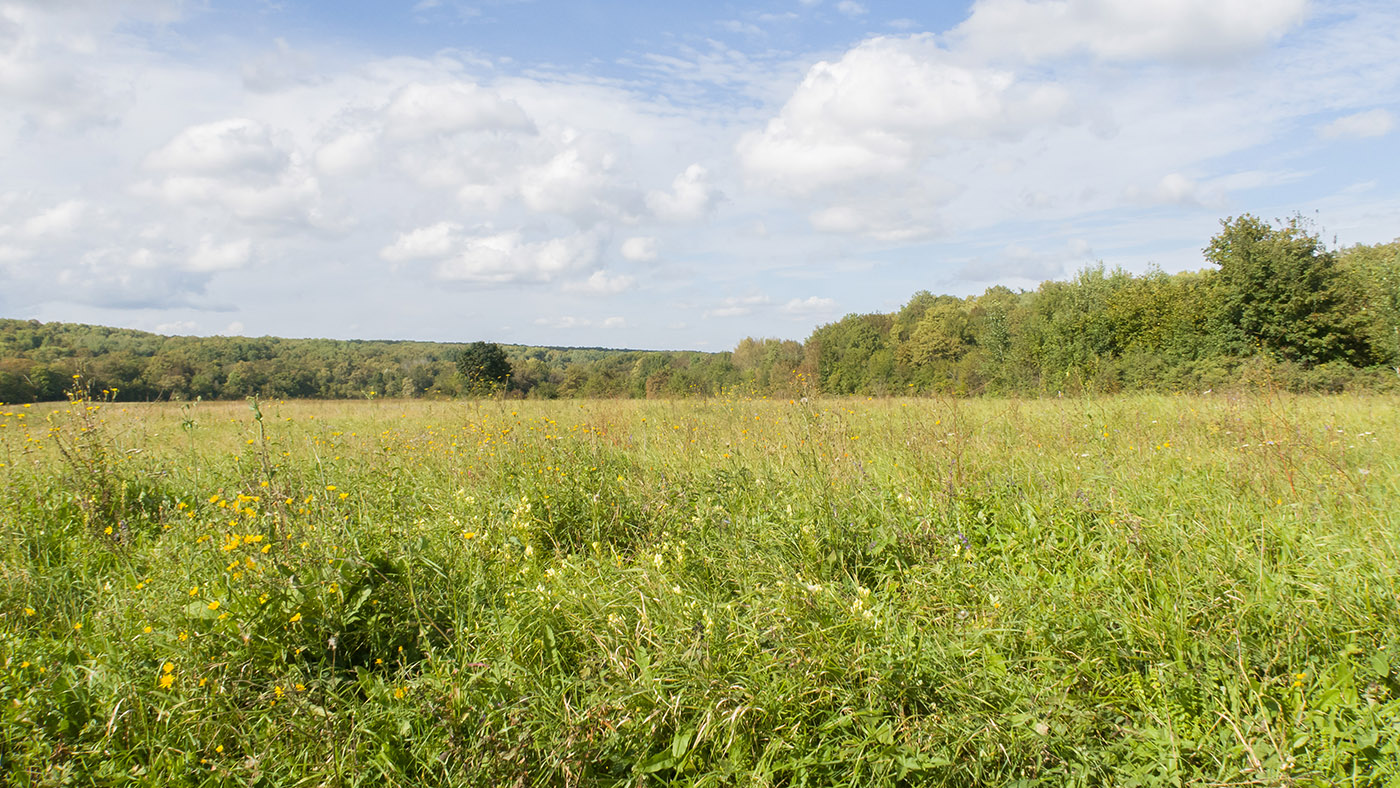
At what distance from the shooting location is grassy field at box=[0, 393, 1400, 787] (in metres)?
2.09

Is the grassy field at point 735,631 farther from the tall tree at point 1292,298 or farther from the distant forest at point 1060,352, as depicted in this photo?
the tall tree at point 1292,298

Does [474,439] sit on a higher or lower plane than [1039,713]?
higher

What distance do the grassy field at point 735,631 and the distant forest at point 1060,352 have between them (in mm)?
1796

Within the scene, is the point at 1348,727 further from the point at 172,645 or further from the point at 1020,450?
the point at 172,645

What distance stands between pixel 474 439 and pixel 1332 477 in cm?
666

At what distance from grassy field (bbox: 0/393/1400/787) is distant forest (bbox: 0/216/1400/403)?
5.89 ft

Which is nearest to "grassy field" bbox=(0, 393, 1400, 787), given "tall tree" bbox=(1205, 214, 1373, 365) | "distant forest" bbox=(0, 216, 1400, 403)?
"distant forest" bbox=(0, 216, 1400, 403)

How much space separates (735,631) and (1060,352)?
27.2 metres

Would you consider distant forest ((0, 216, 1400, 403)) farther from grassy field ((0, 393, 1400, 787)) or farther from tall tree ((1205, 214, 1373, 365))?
grassy field ((0, 393, 1400, 787))

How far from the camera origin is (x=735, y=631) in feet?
8.95

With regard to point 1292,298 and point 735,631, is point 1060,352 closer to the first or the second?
point 1292,298

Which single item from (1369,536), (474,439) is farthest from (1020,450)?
(474,439)

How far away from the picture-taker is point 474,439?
245 inches

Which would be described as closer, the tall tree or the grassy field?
the grassy field
